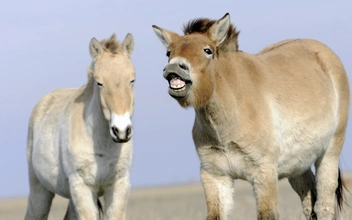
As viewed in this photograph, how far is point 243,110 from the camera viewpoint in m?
7.71

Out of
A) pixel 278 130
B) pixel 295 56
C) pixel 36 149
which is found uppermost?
pixel 295 56

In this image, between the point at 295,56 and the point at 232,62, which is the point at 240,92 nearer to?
the point at 232,62

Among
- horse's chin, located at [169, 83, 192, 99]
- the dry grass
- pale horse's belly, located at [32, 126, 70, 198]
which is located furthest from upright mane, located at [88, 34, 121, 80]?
the dry grass

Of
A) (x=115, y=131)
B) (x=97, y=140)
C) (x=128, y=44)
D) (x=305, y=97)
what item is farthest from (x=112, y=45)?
(x=305, y=97)

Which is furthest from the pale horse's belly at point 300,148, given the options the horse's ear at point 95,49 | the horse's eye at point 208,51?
the horse's ear at point 95,49

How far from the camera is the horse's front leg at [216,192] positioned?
305 inches

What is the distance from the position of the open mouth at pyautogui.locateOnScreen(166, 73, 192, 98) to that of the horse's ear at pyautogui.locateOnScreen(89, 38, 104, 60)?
156 centimetres

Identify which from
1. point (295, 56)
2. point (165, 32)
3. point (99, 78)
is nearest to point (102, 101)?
point (99, 78)

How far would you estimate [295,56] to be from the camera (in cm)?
913

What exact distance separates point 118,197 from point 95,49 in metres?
1.64

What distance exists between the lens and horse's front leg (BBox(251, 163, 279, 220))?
24.7ft

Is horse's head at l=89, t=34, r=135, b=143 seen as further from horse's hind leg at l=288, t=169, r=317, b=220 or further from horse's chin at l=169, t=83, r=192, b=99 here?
horse's hind leg at l=288, t=169, r=317, b=220

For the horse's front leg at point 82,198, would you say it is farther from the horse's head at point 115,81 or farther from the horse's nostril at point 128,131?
the horse's nostril at point 128,131

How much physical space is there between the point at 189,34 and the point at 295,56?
1930mm
